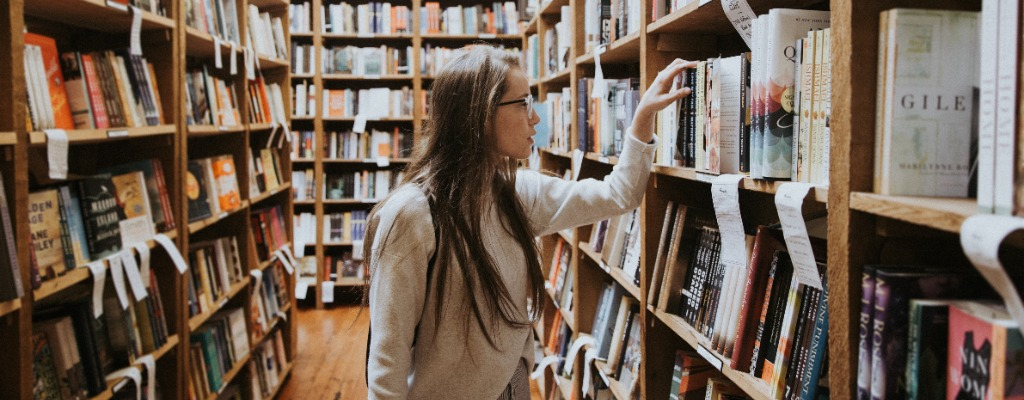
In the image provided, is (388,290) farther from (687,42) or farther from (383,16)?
(383,16)

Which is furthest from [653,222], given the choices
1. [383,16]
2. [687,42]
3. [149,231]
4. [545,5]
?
[383,16]

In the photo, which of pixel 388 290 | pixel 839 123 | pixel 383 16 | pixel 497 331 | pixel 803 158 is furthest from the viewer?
pixel 383 16

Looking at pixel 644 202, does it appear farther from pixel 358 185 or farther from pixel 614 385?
pixel 358 185

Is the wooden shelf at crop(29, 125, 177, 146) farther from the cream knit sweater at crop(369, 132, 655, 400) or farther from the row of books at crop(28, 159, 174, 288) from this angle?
the cream knit sweater at crop(369, 132, 655, 400)

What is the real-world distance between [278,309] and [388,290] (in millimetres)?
2426

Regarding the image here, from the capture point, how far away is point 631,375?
1980 millimetres

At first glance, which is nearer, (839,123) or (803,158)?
(839,123)

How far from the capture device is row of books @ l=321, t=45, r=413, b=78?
5344mm

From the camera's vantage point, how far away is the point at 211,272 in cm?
262

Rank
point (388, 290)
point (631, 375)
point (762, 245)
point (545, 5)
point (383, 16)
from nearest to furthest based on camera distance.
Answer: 1. point (762, 245)
2. point (388, 290)
3. point (631, 375)
4. point (545, 5)
5. point (383, 16)

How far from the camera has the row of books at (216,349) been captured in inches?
98.0

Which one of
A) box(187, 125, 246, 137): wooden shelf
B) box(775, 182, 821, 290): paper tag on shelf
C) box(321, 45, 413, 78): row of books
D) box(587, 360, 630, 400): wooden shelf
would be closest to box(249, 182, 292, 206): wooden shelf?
box(187, 125, 246, 137): wooden shelf

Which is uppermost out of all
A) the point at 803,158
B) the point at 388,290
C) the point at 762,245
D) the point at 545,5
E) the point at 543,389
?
the point at 545,5

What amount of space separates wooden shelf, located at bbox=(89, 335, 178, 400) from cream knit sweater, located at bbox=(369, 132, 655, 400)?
2.82 ft
